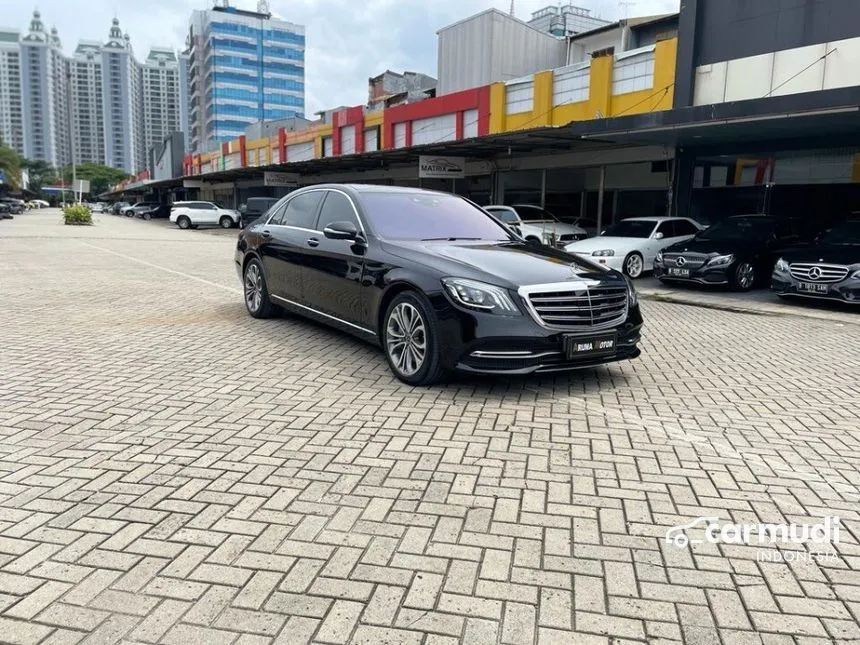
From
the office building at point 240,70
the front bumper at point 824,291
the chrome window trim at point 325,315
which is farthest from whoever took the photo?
the office building at point 240,70

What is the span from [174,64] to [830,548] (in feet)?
531

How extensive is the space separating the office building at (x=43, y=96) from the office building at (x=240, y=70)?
22.6 m

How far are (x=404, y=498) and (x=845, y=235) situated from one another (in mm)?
11586

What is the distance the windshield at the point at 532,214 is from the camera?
Answer: 2027 cm

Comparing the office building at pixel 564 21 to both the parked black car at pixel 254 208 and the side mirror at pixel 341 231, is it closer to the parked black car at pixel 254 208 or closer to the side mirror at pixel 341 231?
the parked black car at pixel 254 208

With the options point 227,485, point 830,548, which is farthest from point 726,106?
point 227,485

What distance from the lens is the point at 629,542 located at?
3.05 meters

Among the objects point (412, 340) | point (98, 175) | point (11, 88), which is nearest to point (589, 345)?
point (412, 340)

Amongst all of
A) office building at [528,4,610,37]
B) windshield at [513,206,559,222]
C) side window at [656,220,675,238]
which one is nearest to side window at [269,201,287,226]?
side window at [656,220,675,238]

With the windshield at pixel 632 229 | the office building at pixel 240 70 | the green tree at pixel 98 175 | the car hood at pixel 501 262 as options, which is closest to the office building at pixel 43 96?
the green tree at pixel 98 175

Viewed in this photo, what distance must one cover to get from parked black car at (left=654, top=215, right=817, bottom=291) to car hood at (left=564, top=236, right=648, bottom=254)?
1.29 meters

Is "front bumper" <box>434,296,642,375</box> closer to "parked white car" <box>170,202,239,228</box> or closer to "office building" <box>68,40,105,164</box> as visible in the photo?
"parked white car" <box>170,202,239,228</box>

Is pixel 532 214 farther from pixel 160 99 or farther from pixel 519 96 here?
pixel 160 99

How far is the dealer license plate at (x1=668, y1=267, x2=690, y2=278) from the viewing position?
13.2 meters
